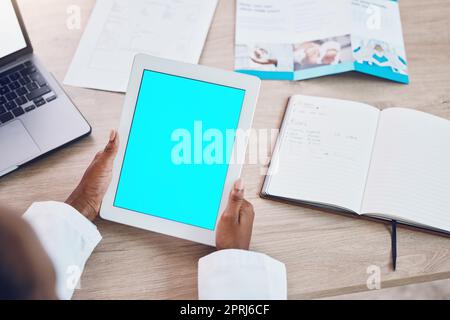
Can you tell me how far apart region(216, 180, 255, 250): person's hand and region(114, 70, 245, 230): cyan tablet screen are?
0.02m

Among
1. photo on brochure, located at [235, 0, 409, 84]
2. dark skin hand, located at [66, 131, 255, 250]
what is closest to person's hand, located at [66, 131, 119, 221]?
dark skin hand, located at [66, 131, 255, 250]

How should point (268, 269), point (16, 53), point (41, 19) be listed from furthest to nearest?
point (41, 19) → point (16, 53) → point (268, 269)

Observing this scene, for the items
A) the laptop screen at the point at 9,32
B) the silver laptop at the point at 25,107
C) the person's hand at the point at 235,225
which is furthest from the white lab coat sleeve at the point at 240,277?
the laptop screen at the point at 9,32

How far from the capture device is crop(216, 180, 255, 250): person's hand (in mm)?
704

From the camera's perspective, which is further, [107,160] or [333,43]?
[333,43]

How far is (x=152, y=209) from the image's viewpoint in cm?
74

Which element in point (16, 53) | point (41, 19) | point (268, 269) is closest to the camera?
point (268, 269)

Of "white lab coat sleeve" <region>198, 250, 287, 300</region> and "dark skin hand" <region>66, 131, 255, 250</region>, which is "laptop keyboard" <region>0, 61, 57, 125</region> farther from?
"white lab coat sleeve" <region>198, 250, 287, 300</region>

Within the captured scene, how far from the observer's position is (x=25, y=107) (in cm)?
80

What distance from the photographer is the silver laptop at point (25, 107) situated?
777mm

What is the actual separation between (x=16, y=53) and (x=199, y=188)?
44 centimetres

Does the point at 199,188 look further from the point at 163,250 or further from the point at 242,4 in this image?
the point at 242,4

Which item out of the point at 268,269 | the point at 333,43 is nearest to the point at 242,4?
the point at 333,43

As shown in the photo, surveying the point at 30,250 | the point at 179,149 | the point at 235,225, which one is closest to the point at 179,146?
the point at 179,149
